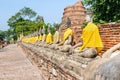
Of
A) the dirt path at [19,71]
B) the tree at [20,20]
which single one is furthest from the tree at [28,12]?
the dirt path at [19,71]

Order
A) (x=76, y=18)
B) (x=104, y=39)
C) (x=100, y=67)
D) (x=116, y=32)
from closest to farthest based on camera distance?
(x=100, y=67)
(x=116, y=32)
(x=104, y=39)
(x=76, y=18)

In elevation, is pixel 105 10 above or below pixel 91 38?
above

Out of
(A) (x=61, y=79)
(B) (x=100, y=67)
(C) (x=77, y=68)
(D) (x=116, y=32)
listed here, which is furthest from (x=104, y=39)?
(B) (x=100, y=67)

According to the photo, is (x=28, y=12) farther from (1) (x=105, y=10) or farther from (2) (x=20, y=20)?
(1) (x=105, y=10)

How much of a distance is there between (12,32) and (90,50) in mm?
85488

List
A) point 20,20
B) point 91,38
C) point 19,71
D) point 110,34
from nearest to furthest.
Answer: point 91,38, point 110,34, point 19,71, point 20,20

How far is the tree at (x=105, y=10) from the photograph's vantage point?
49.1 ft

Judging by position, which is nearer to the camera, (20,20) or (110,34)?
(110,34)

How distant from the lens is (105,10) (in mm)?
15391

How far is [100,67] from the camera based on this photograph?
1.97 m

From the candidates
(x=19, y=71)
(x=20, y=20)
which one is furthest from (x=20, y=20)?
(x=19, y=71)

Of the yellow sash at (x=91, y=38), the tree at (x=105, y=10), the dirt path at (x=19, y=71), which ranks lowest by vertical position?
the dirt path at (x=19, y=71)

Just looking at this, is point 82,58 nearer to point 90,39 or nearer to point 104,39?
point 90,39

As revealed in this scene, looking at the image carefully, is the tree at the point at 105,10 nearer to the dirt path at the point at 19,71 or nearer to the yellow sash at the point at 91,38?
the dirt path at the point at 19,71
